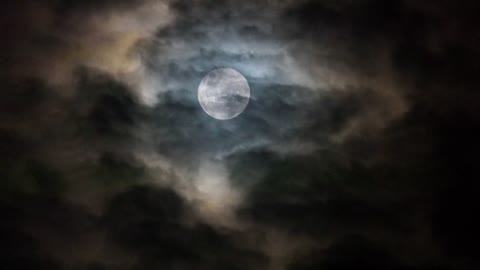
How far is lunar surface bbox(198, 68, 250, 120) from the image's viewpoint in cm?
473

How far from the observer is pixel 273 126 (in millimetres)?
5016

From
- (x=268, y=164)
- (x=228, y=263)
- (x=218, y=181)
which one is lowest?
(x=228, y=263)

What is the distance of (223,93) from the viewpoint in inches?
192

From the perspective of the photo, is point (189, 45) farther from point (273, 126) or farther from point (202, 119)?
point (273, 126)

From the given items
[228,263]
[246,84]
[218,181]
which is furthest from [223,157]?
[228,263]

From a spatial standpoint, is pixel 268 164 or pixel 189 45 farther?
pixel 268 164

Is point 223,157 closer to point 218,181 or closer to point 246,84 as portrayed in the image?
point 218,181

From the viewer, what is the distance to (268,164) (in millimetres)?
Answer: 5086

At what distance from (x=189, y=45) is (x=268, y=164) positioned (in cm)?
187

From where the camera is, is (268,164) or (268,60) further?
(268,164)

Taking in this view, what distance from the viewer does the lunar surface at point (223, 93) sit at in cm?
473

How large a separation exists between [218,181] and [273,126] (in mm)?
1033

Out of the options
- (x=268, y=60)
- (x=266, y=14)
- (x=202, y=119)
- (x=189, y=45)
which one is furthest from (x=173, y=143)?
(x=266, y=14)

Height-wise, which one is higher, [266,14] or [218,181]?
[266,14]
